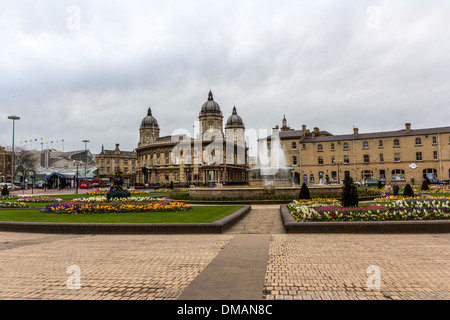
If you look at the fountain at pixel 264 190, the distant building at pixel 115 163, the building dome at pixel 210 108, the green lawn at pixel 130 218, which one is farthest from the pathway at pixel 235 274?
the distant building at pixel 115 163

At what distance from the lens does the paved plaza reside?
558 cm

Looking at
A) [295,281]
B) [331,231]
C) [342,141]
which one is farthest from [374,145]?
[295,281]

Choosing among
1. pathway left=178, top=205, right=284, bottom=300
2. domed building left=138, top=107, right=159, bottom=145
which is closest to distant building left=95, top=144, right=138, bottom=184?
domed building left=138, top=107, right=159, bottom=145

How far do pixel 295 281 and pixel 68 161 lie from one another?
135 meters

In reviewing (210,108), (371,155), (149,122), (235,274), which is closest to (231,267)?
(235,274)

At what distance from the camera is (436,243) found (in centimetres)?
989

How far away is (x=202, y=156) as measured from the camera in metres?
92.6

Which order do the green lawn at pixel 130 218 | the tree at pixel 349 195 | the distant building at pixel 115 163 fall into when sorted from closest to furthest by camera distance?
the green lawn at pixel 130 218 < the tree at pixel 349 195 < the distant building at pixel 115 163

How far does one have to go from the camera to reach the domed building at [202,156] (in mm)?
90375

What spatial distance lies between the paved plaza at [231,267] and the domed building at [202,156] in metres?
74.3

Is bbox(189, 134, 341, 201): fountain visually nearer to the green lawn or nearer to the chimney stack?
the green lawn

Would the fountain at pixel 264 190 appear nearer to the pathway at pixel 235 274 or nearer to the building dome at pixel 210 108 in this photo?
the pathway at pixel 235 274

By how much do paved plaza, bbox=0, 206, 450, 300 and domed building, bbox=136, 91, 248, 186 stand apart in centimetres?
7426
